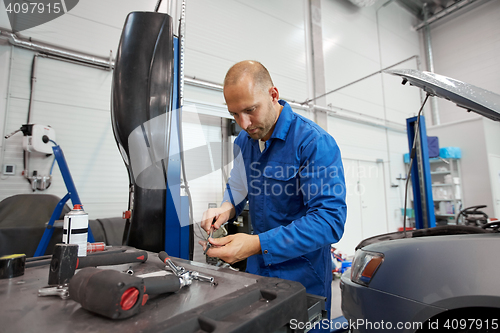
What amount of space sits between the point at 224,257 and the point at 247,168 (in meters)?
0.47

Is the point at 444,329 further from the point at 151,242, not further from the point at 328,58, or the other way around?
the point at 328,58

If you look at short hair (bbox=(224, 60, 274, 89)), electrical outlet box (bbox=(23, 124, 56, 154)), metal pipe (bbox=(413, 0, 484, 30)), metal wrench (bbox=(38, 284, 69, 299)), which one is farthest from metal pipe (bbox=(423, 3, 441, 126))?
metal wrench (bbox=(38, 284, 69, 299))

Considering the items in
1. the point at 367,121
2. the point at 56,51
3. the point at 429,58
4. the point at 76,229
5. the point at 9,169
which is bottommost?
the point at 76,229

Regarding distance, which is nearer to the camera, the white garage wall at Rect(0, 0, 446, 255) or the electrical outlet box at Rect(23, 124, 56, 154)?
the electrical outlet box at Rect(23, 124, 56, 154)

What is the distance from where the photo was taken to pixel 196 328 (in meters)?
0.46

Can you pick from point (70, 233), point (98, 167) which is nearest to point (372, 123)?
point (98, 167)

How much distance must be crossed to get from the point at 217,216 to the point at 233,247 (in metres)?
0.36

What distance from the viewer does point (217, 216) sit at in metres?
1.15

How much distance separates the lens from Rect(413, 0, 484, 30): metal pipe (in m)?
6.82

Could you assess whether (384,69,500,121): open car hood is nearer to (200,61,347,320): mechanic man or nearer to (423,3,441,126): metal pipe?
(200,61,347,320): mechanic man

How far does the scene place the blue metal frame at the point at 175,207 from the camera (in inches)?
51.9

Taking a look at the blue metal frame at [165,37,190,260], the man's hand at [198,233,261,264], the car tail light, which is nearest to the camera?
the man's hand at [198,233,261,264]

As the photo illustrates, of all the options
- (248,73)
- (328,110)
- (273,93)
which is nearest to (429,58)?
(328,110)

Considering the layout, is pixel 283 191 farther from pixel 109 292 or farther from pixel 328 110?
pixel 328 110
